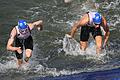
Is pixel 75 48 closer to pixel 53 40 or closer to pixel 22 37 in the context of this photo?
pixel 53 40

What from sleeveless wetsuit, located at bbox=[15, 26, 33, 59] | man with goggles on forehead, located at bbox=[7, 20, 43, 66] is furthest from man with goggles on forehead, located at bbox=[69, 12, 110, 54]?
sleeveless wetsuit, located at bbox=[15, 26, 33, 59]

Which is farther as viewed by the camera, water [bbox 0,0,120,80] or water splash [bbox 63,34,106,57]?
water splash [bbox 63,34,106,57]

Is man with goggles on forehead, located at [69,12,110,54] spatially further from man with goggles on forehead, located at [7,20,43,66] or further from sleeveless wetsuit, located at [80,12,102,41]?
man with goggles on forehead, located at [7,20,43,66]

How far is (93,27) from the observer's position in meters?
11.4

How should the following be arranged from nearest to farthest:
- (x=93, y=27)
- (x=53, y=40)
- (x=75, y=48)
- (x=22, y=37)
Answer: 1. (x=22, y=37)
2. (x=93, y=27)
3. (x=75, y=48)
4. (x=53, y=40)

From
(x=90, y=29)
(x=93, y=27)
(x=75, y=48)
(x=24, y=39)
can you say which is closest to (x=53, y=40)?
(x=75, y=48)

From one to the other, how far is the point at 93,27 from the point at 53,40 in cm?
280

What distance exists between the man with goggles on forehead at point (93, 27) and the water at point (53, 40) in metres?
0.56

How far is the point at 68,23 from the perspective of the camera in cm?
1508

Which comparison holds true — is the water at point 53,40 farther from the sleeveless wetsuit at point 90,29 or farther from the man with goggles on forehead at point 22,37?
the sleeveless wetsuit at point 90,29

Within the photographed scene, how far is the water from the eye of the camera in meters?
11.0

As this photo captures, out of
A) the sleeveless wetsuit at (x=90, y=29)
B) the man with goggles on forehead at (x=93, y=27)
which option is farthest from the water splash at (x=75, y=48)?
the sleeveless wetsuit at (x=90, y=29)

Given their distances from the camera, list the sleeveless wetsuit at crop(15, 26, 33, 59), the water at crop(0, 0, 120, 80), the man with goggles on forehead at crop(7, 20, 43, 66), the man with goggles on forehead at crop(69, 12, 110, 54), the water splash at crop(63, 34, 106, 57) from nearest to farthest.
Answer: the man with goggles on forehead at crop(7, 20, 43, 66) < the sleeveless wetsuit at crop(15, 26, 33, 59) < the man with goggles on forehead at crop(69, 12, 110, 54) < the water at crop(0, 0, 120, 80) < the water splash at crop(63, 34, 106, 57)

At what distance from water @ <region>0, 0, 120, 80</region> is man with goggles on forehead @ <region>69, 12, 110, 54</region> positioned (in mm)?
558
